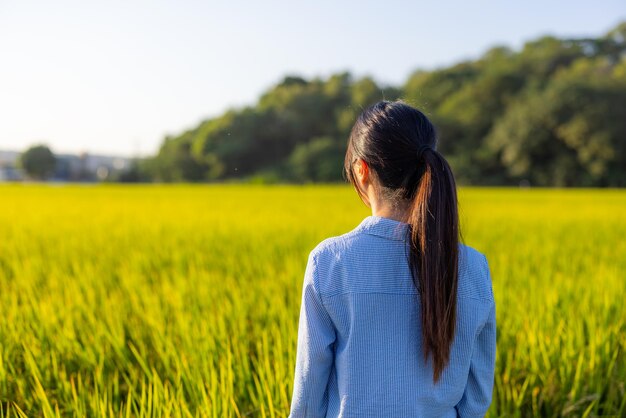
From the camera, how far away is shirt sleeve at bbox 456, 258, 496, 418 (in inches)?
41.2

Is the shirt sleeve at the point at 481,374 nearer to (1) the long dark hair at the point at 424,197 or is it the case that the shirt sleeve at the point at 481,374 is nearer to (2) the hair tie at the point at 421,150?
(1) the long dark hair at the point at 424,197

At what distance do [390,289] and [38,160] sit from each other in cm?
3397

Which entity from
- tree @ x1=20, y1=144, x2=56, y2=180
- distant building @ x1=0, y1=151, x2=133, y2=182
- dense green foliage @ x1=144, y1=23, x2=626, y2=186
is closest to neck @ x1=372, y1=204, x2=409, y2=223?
dense green foliage @ x1=144, y1=23, x2=626, y2=186

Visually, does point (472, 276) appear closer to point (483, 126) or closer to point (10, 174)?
point (483, 126)

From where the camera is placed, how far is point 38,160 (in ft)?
102

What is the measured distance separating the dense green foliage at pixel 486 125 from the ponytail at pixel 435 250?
60.3ft

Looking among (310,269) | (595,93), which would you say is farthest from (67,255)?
(595,93)

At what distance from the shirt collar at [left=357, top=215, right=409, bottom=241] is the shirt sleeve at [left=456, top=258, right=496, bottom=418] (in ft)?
0.87

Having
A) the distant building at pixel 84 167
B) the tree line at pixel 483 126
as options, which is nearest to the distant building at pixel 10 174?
the distant building at pixel 84 167

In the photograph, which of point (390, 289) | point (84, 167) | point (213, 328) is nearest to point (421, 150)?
point (390, 289)

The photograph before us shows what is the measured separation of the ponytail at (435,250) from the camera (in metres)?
0.90

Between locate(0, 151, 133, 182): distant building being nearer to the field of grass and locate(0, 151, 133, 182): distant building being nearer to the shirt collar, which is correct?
the field of grass

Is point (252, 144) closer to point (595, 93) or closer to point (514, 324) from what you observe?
point (595, 93)

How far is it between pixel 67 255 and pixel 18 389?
8.18 feet
